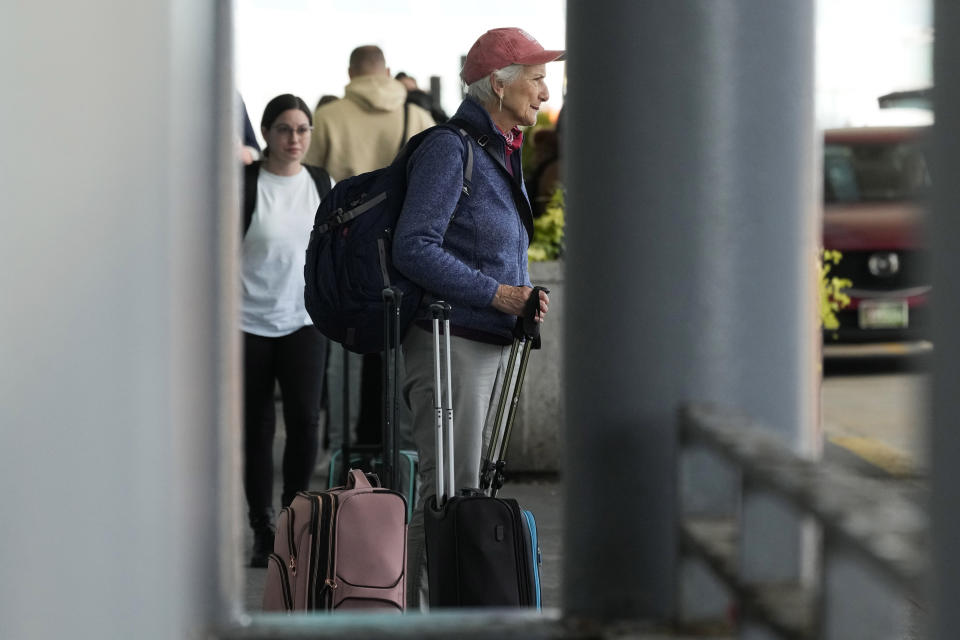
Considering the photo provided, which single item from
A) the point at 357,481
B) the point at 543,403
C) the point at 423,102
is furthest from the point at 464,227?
the point at 423,102

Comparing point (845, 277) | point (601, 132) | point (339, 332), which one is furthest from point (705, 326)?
point (845, 277)

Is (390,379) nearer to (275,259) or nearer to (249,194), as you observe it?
(275,259)

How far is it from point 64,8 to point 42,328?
0.41 metres

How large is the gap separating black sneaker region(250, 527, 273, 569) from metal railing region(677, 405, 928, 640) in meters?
3.58

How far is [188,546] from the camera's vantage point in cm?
232

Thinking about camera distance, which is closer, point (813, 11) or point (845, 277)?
point (813, 11)

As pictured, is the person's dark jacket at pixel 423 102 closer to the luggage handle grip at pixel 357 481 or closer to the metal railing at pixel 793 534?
the luggage handle grip at pixel 357 481

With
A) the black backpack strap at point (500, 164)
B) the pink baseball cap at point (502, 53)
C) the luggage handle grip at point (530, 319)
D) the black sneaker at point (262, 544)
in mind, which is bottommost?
the black sneaker at point (262, 544)

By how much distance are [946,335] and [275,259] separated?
15.2 ft

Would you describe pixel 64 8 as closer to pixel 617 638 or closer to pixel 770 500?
pixel 770 500

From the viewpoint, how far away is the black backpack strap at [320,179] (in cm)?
614

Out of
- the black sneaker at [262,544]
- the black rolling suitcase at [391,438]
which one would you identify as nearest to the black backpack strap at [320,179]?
the black rolling suitcase at [391,438]

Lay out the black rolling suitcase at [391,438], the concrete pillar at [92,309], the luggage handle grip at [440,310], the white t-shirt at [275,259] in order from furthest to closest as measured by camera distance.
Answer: the white t-shirt at [275,259] < the black rolling suitcase at [391,438] < the luggage handle grip at [440,310] < the concrete pillar at [92,309]

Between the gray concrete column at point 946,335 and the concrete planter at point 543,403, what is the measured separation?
607 cm
